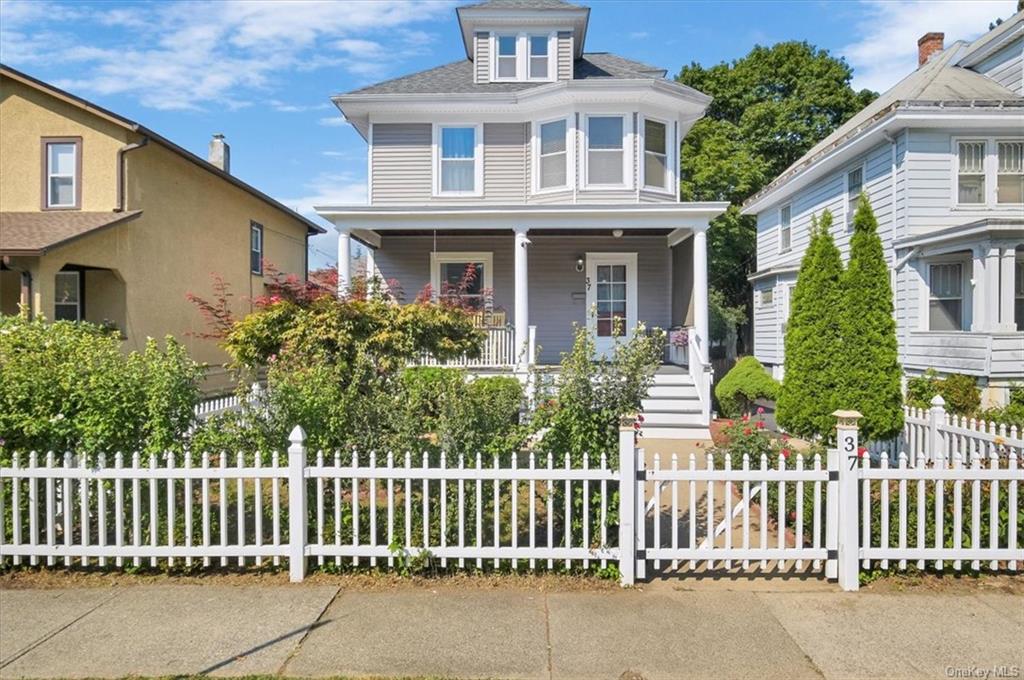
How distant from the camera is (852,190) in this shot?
16.1 meters

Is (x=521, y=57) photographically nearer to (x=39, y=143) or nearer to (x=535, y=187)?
(x=535, y=187)

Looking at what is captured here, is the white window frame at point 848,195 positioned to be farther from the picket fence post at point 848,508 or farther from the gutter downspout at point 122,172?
the gutter downspout at point 122,172

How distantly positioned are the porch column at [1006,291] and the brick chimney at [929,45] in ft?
33.5

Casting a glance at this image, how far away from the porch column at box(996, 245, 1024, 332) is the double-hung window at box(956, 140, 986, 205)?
2026 mm

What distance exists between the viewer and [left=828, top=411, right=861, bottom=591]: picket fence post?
15.9 ft

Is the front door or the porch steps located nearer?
the porch steps

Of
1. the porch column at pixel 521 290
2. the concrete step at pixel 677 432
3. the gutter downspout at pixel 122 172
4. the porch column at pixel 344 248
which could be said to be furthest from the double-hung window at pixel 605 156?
the gutter downspout at pixel 122 172

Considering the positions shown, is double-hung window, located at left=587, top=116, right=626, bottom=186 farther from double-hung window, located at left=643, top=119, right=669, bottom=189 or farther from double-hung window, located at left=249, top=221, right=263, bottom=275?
double-hung window, located at left=249, top=221, right=263, bottom=275

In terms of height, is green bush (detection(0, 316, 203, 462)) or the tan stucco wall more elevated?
the tan stucco wall

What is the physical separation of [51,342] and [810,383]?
854 centimetres

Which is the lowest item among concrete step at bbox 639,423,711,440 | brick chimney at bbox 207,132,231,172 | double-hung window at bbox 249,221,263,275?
concrete step at bbox 639,423,711,440

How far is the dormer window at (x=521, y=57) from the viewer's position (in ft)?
51.6

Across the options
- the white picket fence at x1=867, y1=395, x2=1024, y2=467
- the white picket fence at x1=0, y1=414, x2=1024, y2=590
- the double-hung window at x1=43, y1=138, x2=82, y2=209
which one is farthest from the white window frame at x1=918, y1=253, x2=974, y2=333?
the double-hung window at x1=43, y1=138, x2=82, y2=209

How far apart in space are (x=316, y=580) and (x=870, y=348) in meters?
6.71
